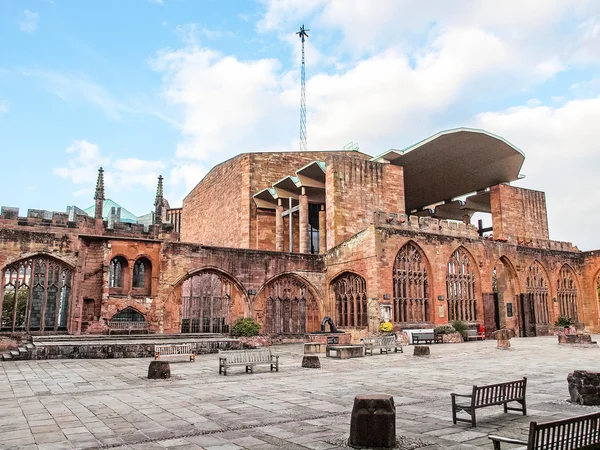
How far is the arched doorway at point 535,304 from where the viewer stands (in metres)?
29.6

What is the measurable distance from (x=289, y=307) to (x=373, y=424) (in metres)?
20.8

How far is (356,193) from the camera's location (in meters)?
28.8

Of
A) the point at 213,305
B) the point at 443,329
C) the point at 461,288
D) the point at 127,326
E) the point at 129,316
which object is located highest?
the point at 461,288

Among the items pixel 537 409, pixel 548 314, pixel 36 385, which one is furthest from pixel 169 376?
pixel 548 314

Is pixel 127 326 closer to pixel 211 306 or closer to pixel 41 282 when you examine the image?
pixel 41 282

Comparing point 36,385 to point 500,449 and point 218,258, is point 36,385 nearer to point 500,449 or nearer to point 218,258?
point 500,449

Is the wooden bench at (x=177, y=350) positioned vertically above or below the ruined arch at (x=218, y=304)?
below

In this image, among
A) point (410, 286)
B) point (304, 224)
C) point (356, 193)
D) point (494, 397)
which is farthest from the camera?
point (304, 224)

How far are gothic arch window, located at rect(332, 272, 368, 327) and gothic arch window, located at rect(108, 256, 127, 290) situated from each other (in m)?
10.7

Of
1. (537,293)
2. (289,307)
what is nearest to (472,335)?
(537,293)

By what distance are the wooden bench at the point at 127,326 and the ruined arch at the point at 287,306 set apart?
5552mm

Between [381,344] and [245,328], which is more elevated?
[245,328]

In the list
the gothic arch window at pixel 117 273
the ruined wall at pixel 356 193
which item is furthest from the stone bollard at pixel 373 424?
the ruined wall at pixel 356 193

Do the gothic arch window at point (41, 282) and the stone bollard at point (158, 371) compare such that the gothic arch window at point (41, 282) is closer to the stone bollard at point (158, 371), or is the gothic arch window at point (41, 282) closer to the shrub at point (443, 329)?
the stone bollard at point (158, 371)
